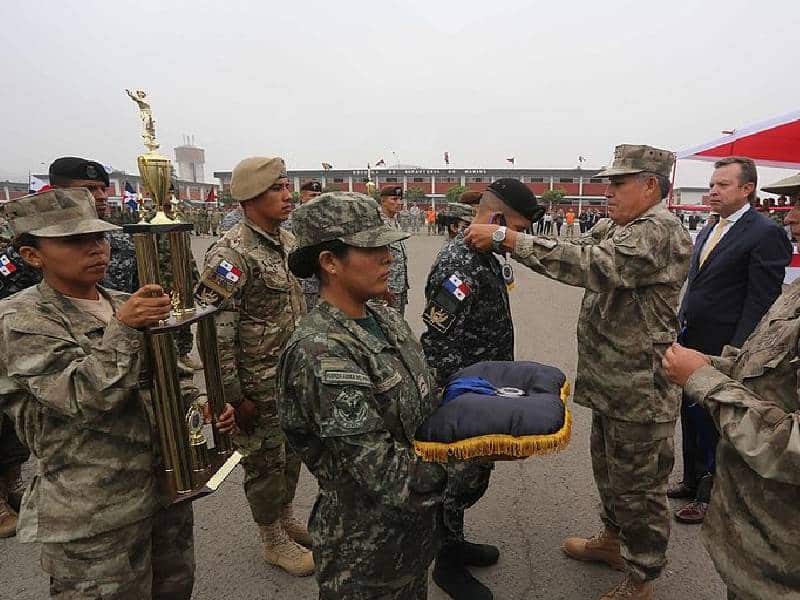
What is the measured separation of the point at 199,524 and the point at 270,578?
2.71 ft

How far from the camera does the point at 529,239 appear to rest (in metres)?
2.52

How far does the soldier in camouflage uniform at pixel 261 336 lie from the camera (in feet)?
9.36

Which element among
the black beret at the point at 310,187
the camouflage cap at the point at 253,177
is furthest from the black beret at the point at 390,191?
the camouflage cap at the point at 253,177

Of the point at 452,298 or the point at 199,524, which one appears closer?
the point at 452,298

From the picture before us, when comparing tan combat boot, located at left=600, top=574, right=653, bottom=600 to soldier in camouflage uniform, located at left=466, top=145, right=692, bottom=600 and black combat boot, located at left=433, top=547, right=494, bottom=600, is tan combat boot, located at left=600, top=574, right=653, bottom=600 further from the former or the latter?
black combat boot, located at left=433, top=547, right=494, bottom=600

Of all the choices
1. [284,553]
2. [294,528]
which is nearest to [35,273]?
[294,528]

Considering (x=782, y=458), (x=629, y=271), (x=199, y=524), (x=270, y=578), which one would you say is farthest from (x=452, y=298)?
(x=199, y=524)

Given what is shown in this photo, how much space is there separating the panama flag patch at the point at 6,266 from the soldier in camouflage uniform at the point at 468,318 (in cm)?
370

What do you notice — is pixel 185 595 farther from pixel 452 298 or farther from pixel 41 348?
pixel 452 298

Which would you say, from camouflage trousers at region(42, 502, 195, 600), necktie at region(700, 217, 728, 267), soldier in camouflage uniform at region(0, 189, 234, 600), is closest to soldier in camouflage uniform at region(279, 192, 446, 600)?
soldier in camouflage uniform at region(0, 189, 234, 600)

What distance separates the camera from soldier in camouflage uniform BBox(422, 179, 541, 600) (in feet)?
9.05

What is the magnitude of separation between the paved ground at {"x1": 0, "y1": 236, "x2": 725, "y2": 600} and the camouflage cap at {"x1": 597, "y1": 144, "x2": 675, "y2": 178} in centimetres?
240

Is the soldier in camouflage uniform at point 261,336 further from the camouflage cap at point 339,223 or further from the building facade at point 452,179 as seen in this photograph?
the building facade at point 452,179

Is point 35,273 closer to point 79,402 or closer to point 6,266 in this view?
point 6,266
